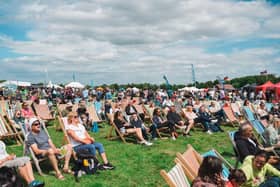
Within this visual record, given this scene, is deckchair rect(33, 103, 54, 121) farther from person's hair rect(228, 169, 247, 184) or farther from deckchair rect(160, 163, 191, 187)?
person's hair rect(228, 169, 247, 184)

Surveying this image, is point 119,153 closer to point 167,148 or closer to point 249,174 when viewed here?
point 167,148

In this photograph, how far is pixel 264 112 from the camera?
1373cm

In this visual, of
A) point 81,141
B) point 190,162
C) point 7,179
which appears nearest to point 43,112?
point 81,141

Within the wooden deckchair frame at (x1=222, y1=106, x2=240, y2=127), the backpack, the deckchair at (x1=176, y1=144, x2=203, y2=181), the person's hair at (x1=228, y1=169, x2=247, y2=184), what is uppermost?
the deckchair at (x1=176, y1=144, x2=203, y2=181)

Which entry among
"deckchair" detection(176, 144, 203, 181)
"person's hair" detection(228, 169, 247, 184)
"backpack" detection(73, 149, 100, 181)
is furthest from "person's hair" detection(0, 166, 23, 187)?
"person's hair" detection(228, 169, 247, 184)

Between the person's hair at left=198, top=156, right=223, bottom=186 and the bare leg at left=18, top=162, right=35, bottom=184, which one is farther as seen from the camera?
the bare leg at left=18, top=162, right=35, bottom=184

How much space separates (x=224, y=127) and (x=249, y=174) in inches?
334

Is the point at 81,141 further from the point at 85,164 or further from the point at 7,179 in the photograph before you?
the point at 7,179

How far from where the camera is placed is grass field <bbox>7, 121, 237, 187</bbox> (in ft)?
17.2

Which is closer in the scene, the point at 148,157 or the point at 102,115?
the point at 148,157

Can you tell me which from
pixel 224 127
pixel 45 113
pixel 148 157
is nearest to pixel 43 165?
pixel 148 157

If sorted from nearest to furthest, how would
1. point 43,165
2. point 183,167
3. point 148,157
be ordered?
point 183,167 → point 43,165 → point 148,157

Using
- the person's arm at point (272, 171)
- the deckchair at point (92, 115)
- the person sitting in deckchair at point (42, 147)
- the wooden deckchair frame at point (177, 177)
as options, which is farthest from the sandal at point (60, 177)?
the deckchair at point (92, 115)

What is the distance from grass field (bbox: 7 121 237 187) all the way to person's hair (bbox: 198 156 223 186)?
208cm
